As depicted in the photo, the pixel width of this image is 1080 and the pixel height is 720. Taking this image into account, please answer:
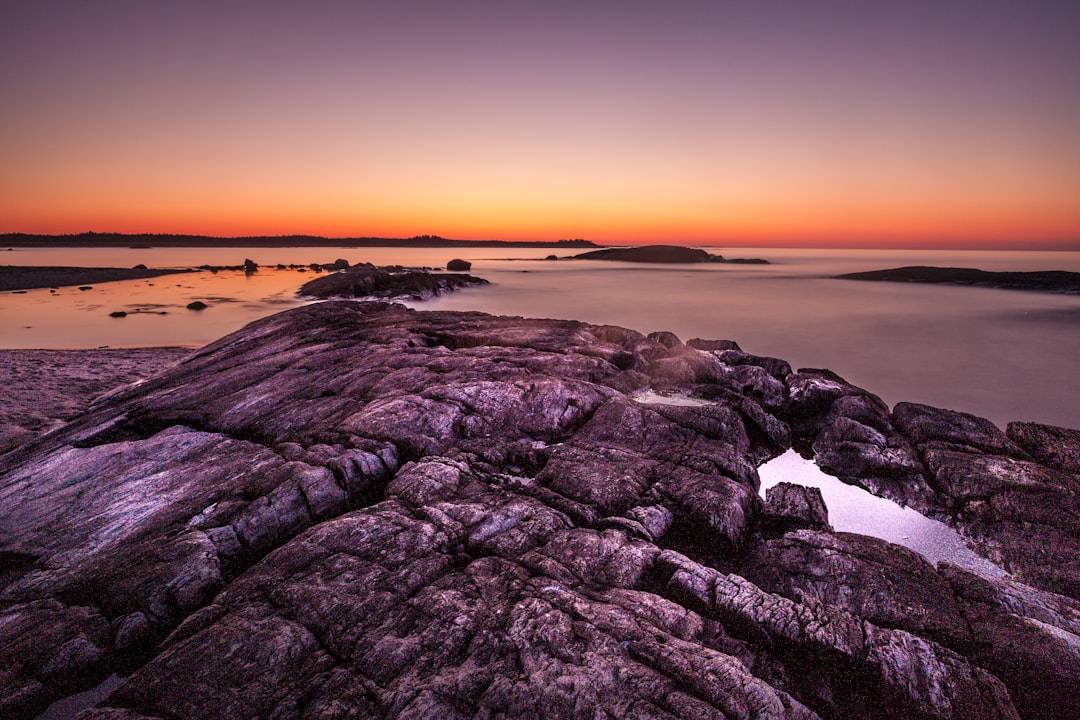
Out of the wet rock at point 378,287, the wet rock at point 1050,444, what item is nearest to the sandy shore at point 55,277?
the wet rock at point 378,287

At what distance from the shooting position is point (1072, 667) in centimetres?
475

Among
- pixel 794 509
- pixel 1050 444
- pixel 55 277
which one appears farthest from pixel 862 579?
pixel 55 277

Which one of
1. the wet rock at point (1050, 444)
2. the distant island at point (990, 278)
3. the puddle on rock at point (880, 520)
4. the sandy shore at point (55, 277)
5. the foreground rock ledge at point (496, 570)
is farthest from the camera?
the sandy shore at point (55, 277)

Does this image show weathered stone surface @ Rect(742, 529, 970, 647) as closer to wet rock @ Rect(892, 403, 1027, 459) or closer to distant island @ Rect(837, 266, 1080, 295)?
wet rock @ Rect(892, 403, 1027, 459)

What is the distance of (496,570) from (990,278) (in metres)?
70.2

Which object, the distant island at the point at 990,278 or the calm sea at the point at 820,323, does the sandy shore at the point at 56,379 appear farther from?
the distant island at the point at 990,278

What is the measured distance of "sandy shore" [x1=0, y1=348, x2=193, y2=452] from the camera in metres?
13.1

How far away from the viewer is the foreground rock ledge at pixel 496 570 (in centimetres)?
446

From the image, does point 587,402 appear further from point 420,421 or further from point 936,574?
point 936,574

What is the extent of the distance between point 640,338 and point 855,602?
1056 cm

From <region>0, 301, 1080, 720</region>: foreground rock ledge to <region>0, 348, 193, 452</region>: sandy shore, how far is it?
3.24 metres

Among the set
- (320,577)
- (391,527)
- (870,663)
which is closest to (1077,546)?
(870,663)

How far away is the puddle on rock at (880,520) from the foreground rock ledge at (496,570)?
21.5 inches

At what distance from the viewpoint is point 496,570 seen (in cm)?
568
